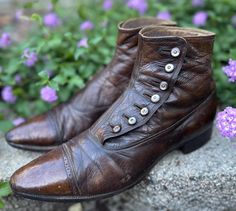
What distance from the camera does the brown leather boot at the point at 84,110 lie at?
145 cm

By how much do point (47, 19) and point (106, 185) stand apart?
1.03 metres

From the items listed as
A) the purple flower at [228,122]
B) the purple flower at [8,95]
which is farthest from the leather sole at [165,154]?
the purple flower at [8,95]

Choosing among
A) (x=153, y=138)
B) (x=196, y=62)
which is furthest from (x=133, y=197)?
(x=196, y=62)

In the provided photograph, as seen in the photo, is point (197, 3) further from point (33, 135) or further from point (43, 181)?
point (43, 181)

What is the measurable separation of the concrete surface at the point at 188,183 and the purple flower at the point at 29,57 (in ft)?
1.58

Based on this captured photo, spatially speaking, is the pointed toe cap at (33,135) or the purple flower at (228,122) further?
the pointed toe cap at (33,135)

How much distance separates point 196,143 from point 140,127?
11.0 inches

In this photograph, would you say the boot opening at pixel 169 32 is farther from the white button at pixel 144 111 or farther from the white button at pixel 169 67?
the white button at pixel 144 111

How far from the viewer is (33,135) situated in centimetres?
146

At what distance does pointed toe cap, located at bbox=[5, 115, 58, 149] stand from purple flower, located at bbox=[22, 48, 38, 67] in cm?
38

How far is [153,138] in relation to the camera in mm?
1275

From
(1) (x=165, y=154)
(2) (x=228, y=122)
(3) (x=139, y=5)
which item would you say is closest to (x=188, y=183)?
(1) (x=165, y=154)

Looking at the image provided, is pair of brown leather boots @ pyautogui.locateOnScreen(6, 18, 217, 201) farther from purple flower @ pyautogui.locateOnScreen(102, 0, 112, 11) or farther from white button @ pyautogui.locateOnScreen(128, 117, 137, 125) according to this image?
purple flower @ pyautogui.locateOnScreen(102, 0, 112, 11)

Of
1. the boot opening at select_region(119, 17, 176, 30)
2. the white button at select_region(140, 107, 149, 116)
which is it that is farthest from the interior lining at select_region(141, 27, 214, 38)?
the white button at select_region(140, 107, 149, 116)
